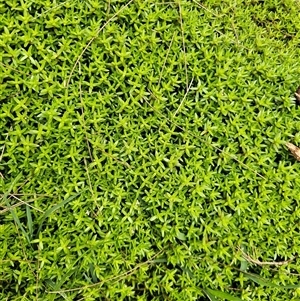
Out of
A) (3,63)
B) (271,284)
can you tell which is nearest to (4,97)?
(3,63)

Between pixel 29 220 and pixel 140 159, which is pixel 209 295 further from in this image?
pixel 29 220

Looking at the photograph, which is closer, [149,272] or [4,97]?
[4,97]

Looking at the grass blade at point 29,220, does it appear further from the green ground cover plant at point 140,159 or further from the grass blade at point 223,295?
the grass blade at point 223,295

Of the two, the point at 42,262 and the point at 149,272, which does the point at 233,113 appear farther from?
the point at 42,262

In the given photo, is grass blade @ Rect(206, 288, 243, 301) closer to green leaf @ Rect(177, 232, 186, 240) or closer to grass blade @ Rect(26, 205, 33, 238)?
green leaf @ Rect(177, 232, 186, 240)

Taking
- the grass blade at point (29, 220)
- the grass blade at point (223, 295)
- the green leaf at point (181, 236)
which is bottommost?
the grass blade at point (29, 220)

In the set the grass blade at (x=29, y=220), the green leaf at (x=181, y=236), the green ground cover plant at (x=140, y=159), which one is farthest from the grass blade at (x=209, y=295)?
the grass blade at (x=29, y=220)

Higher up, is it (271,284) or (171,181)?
(171,181)

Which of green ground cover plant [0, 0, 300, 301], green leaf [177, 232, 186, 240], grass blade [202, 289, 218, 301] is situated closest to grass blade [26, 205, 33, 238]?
green ground cover plant [0, 0, 300, 301]
